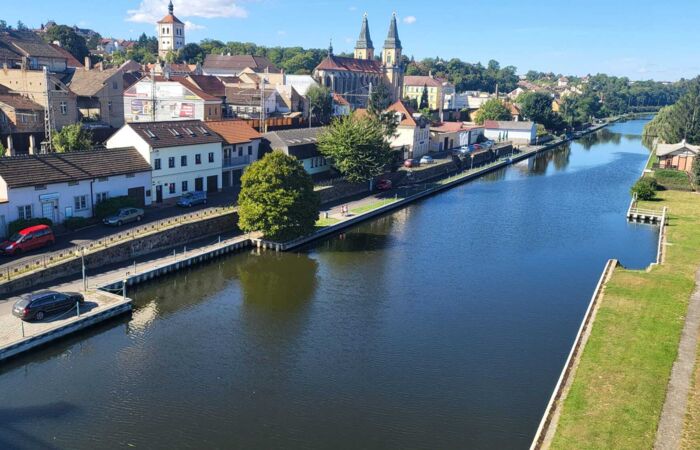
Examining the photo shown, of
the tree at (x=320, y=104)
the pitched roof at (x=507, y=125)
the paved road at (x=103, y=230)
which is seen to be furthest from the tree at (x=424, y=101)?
the paved road at (x=103, y=230)

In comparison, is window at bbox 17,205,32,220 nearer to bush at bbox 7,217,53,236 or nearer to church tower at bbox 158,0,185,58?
bush at bbox 7,217,53,236

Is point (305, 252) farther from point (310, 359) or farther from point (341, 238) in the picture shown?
point (310, 359)

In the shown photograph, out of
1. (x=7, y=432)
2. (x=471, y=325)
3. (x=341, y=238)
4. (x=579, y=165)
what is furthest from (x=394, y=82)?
(x=7, y=432)

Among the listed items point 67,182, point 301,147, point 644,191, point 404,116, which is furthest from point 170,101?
point 644,191

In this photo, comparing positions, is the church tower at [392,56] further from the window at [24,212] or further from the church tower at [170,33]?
the window at [24,212]

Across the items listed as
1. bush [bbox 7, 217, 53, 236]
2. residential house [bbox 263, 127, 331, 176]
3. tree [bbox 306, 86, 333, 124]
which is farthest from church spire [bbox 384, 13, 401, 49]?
bush [bbox 7, 217, 53, 236]

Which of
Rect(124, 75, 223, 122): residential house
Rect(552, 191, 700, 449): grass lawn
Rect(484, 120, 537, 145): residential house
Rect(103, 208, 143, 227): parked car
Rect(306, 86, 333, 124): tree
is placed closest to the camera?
Rect(552, 191, 700, 449): grass lawn
